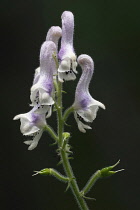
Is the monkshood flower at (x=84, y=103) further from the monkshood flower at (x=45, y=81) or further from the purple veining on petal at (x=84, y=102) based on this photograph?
the monkshood flower at (x=45, y=81)

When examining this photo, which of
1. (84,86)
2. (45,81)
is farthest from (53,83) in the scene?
(84,86)

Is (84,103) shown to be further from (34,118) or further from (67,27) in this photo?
(67,27)

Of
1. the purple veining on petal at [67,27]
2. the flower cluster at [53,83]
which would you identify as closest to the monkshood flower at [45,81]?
the flower cluster at [53,83]

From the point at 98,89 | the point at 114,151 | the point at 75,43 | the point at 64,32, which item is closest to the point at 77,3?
the point at 75,43

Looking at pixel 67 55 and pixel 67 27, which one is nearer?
pixel 67 55

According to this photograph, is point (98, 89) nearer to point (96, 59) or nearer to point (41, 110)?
point (96, 59)

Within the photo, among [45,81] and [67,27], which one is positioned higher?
[67,27]
